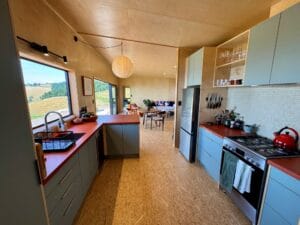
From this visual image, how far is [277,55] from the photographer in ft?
4.93

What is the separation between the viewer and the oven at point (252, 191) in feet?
4.76

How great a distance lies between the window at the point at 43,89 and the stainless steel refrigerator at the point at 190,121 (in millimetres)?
2500

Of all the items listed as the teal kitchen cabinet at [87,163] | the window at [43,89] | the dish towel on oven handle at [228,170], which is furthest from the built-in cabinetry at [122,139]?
the dish towel on oven handle at [228,170]

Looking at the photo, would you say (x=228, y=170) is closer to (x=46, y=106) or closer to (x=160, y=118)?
(x=46, y=106)

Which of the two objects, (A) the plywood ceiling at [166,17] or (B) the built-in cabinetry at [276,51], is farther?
(A) the plywood ceiling at [166,17]

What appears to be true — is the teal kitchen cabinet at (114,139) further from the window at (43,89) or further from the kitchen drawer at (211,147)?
the kitchen drawer at (211,147)

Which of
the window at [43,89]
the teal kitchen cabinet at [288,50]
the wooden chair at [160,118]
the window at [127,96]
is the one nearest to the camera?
the teal kitchen cabinet at [288,50]

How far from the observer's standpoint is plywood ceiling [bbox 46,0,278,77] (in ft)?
5.75

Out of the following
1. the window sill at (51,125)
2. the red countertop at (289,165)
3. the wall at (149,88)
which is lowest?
the red countertop at (289,165)

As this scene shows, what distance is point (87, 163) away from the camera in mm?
1991

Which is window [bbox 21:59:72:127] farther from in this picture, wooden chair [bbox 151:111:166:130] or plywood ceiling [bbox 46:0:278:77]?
wooden chair [bbox 151:111:166:130]

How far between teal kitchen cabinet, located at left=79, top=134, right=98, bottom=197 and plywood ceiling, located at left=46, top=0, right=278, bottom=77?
1.97 metres

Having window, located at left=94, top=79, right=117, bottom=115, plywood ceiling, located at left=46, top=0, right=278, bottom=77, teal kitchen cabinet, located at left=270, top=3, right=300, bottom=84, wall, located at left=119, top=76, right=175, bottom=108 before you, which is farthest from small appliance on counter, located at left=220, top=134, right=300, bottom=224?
wall, located at left=119, top=76, right=175, bottom=108

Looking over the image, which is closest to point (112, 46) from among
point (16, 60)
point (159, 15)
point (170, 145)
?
point (159, 15)
